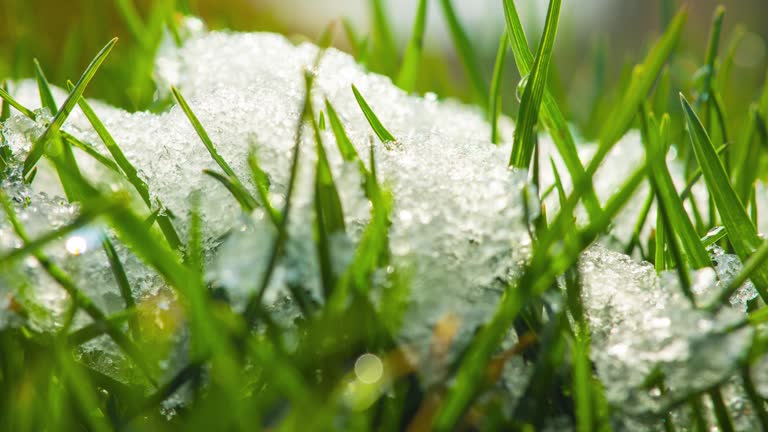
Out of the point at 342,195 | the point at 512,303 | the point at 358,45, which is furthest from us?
the point at 358,45

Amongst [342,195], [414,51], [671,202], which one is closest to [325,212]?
[342,195]

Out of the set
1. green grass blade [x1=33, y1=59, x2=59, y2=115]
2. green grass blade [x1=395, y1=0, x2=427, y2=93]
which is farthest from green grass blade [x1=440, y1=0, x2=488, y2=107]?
green grass blade [x1=33, y1=59, x2=59, y2=115]

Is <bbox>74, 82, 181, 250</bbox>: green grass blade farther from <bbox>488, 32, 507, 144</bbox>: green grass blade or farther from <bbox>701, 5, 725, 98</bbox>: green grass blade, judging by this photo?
<bbox>701, 5, 725, 98</bbox>: green grass blade

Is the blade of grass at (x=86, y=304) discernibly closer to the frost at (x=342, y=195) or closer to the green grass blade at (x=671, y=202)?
the frost at (x=342, y=195)

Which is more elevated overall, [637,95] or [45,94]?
[45,94]

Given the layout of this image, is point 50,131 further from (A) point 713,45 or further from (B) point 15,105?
(A) point 713,45

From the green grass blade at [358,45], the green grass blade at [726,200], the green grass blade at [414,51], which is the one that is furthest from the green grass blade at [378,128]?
the green grass blade at [358,45]
